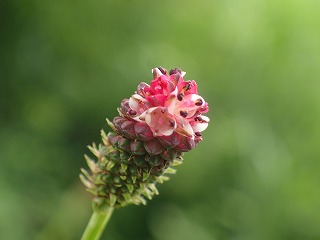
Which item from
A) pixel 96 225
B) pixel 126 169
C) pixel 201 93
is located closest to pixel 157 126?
pixel 126 169

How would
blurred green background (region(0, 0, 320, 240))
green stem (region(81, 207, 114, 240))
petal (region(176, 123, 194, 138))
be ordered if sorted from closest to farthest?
petal (region(176, 123, 194, 138)) → green stem (region(81, 207, 114, 240)) → blurred green background (region(0, 0, 320, 240))

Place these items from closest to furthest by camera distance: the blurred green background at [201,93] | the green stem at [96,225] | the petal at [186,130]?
the petal at [186,130] < the green stem at [96,225] < the blurred green background at [201,93]

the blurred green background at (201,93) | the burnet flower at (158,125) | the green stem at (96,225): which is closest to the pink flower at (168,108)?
the burnet flower at (158,125)

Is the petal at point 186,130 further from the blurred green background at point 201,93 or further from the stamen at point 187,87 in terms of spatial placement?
the blurred green background at point 201,93

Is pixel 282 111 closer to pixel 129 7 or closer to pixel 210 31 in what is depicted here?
pixel 210 31

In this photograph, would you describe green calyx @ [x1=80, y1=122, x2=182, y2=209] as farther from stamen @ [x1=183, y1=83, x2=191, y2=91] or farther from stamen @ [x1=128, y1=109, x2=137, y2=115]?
stamen @ [x1=183, y1=83, x2=191, y2=91]

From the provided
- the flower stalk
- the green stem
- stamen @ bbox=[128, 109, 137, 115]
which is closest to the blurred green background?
the green stem
